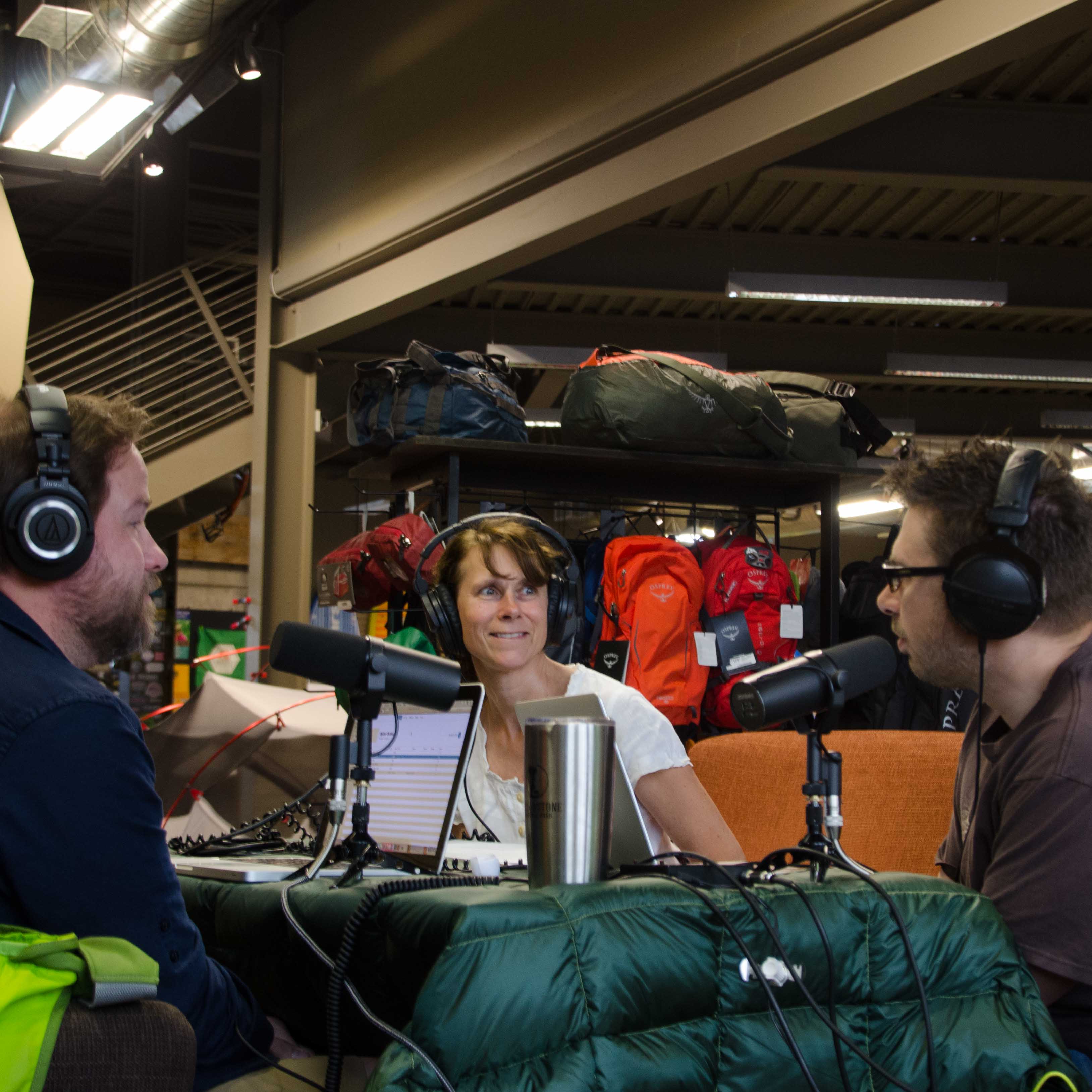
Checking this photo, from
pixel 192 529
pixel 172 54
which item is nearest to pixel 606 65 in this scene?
pixel 172 54

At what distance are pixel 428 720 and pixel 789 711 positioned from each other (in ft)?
1.88

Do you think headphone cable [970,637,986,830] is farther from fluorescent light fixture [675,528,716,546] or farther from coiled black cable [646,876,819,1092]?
fluorescent light fixture [675,528,716,546]

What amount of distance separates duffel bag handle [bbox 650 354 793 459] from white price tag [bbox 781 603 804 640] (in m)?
0.62

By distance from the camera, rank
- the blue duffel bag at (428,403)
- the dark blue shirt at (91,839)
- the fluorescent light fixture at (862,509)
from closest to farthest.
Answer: the dark blue shirt at (91,839) → the blue duffel bag at (428,403) → the fluorescent light fixture at (862,509)

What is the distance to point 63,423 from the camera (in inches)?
57.9

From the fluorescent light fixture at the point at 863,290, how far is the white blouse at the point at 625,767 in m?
4.09

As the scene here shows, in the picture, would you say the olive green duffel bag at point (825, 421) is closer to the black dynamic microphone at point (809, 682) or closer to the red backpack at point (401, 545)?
the red backpack at point (401, 545)

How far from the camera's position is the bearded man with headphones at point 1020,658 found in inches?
53.6

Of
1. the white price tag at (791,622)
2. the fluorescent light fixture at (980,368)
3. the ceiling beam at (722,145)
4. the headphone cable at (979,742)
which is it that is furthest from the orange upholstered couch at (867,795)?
the fluorescent light fixture at (980,368)

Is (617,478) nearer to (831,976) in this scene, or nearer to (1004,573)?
(1004,573)

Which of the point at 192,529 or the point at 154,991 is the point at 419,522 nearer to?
the point at 154,991

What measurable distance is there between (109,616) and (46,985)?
0.76 meters

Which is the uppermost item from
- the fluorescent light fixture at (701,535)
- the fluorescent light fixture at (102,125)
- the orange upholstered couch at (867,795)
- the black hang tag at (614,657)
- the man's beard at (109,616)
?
the fluorescent light fixture at (102,125)

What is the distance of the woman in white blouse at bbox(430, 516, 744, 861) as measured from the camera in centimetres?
230
